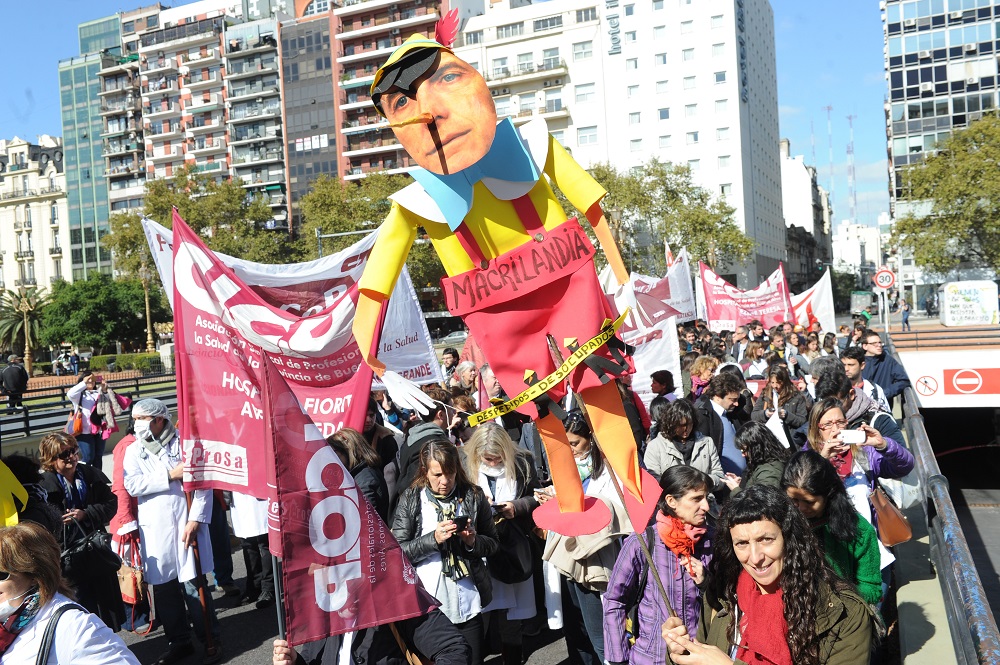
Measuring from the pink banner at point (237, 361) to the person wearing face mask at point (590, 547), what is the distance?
1.60 metres

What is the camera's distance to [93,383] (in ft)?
46.7

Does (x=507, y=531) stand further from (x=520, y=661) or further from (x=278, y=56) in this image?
(x=278, y=56)

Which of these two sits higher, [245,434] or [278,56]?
[278,56]

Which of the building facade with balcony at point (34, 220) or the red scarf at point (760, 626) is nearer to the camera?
the red scarf at point (760, 626)

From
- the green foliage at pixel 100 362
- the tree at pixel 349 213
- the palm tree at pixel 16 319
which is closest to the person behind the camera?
the tree at pixel 349 213

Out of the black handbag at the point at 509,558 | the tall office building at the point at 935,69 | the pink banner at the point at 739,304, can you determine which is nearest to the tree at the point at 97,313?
the tall office building at the point at 935,69

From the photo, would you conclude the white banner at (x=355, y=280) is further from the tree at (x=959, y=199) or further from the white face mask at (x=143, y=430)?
the tree at (x=959, y=199)

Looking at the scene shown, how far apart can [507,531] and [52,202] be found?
4090 inches

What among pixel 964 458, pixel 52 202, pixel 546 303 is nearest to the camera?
pixel 546 303

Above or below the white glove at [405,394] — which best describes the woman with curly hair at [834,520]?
below

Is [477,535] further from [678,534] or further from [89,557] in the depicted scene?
[89,557]

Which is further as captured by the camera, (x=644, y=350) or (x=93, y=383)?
(x=93, y=383)

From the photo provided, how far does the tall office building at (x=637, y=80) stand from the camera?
6281 cm

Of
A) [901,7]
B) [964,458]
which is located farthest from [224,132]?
[964,458]
